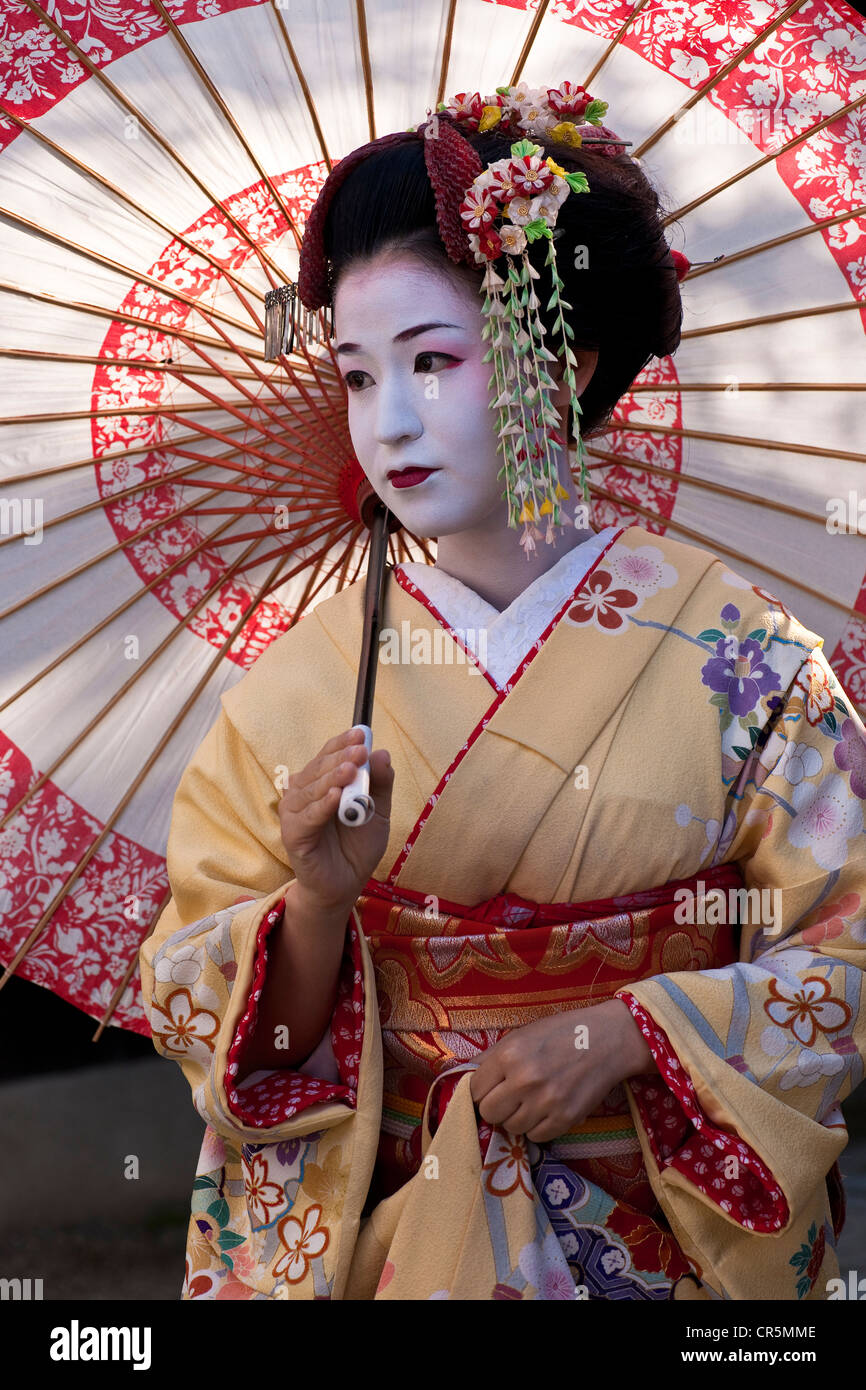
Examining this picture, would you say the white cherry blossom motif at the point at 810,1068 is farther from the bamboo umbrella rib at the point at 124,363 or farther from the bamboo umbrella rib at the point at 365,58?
the bamboo umbrella rib at the point at 365,58

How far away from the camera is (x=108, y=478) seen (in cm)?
197

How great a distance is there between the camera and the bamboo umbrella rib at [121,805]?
6.49 feet

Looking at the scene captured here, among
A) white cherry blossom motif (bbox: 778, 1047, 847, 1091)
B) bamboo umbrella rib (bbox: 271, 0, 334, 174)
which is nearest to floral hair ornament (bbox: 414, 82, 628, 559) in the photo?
bamboo umbrella rib (bbox: 271, 0, 334, 174)

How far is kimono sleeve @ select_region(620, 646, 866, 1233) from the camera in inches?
63.4

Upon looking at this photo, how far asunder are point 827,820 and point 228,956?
77 centimetres

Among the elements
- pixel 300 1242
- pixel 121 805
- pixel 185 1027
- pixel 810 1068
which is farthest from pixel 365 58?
pixel 300 1242

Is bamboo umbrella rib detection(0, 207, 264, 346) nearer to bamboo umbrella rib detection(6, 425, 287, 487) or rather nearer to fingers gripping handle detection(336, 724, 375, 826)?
bamboo umbrella rib detection(6, 425, 287, 487)

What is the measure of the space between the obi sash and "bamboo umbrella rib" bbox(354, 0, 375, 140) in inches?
41.7

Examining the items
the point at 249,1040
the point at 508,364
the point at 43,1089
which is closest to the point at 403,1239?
the point at 249,1040

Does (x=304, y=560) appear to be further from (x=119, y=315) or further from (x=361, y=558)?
(x=119, y=315)

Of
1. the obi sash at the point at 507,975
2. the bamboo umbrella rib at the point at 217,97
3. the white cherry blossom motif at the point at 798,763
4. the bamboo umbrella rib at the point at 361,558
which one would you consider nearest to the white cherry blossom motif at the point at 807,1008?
the obi sash at the point at 507,975

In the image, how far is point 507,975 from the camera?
171 centimetres

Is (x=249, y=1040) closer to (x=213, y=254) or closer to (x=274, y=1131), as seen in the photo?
(x=274, y=1131)

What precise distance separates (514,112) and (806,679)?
2.71ft
